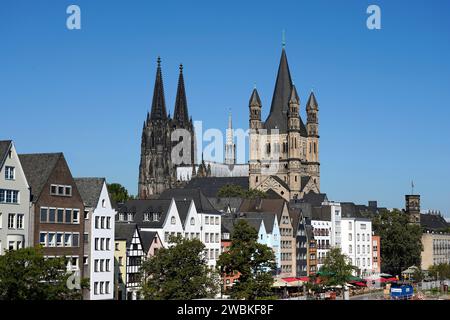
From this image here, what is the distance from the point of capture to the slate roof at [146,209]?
89.7 metres

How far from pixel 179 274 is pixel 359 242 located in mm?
85560

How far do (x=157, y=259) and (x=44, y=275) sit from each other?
1823cm

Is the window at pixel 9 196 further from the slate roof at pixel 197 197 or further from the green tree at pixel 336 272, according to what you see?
the green tree at pixel 336 272

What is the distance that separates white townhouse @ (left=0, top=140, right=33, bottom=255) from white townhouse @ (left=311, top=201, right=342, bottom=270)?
2866 inches

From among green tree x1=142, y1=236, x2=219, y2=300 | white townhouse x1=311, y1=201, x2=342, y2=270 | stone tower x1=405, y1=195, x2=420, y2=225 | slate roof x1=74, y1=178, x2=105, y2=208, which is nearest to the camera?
green tree x1=142, y1=236, x2=219, y2=300

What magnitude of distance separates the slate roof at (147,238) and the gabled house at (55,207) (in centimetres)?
1198

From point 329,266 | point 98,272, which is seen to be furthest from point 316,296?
point 98,272

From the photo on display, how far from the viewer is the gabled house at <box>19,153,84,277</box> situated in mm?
68438

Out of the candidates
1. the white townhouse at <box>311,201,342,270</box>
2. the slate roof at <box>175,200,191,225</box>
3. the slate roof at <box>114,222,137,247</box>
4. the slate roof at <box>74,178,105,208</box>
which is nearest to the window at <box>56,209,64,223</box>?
the slate roof at <box>74,178,105,208</box>

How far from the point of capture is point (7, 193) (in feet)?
215

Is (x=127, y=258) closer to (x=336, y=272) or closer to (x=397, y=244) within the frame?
(x=336, y=272)

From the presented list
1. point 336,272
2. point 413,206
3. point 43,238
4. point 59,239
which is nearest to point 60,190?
point 59,239

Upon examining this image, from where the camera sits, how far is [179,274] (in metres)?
68.8

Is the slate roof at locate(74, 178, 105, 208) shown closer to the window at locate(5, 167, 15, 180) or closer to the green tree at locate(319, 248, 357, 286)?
the window at locate(5, 167, 15, 180)
